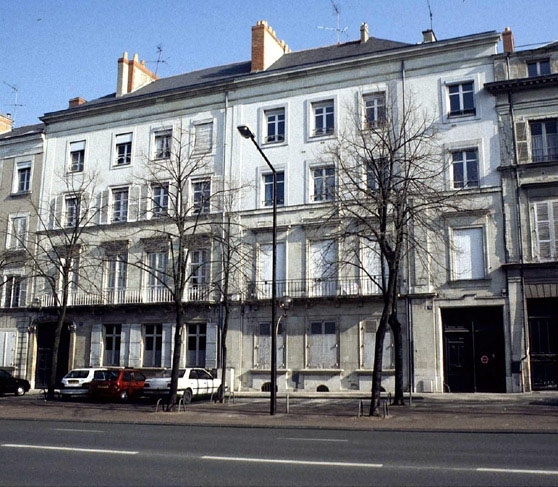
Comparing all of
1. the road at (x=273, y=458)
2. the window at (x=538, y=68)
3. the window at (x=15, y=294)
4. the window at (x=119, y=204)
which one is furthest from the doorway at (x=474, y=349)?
the window at (x=15, y=294)

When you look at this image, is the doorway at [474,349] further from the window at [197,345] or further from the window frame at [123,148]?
the window frame at [123,148]

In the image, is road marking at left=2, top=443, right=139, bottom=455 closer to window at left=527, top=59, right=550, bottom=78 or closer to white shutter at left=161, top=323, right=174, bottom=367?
white shutter at left=161, top=323, right=174, bottom=367

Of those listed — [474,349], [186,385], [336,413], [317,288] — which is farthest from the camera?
[317,288]

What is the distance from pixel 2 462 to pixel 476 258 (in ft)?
68.8

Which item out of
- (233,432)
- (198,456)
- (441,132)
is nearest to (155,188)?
(441,132)

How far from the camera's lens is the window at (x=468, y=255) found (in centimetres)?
2659

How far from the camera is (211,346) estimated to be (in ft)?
101

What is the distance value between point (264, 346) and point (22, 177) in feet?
62.3

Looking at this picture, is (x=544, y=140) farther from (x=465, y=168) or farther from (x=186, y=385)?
(x=186, y=385)

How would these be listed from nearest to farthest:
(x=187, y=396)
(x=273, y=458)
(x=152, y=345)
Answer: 1. (x=273, y=458)
2. (x=187, y=396)
3. (x=152, y=345)

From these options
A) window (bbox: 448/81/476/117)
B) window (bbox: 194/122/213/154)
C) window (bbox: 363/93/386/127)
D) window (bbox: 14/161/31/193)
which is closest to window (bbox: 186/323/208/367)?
window (bbox: 194/122/213/154)

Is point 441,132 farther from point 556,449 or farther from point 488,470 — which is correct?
point 488,470

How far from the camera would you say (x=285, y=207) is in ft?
100

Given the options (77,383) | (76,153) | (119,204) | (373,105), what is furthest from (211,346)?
(76,153)
